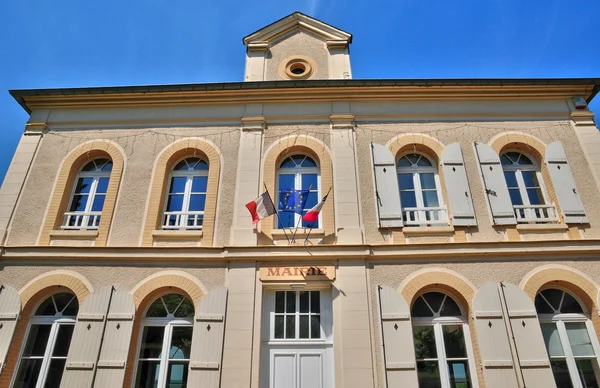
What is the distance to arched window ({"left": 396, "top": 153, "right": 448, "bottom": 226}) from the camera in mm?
8680

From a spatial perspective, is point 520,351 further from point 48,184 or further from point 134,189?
point 48,184

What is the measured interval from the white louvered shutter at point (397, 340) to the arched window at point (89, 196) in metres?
6.54

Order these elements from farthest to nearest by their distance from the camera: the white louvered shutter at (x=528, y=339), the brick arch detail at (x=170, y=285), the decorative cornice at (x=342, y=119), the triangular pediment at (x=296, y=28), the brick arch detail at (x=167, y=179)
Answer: the triangular pediment at (x=296, y=28) → the decorative cornice at (x=342, y=119) → the brick arch detail at (x=167, y=179) → the brick arch detail at (x=170, y=285) → the white louvered shutter at (x=528, y=339)

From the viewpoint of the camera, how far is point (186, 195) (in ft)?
30.3

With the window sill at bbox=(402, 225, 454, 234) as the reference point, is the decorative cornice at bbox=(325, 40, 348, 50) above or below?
above

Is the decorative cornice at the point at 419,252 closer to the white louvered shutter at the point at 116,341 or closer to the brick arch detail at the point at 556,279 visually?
the brick arch detail at the point at 556,279

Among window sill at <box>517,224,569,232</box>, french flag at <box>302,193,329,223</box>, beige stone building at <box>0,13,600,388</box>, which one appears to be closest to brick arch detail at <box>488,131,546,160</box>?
beige stone building at <box>0,13,600,388</box>

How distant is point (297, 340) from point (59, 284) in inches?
198

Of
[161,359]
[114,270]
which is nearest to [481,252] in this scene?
[161,359]

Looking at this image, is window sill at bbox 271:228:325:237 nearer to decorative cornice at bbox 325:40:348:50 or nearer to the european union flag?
the european union flag

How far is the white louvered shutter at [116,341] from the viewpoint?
7.23 metres

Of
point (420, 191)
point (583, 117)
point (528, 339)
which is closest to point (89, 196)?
point (420, 191)

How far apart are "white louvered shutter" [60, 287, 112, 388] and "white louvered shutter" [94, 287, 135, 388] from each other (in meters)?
0.12

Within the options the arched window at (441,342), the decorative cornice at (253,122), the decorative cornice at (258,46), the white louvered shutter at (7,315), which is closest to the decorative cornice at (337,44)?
the decorative cornice at (258,46)
